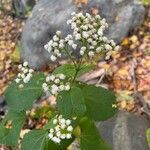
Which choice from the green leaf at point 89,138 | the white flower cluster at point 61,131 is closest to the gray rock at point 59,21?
the green leaf at point 89,138

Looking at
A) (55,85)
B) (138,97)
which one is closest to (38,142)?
(55,85)

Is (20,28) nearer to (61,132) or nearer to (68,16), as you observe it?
(68,16)

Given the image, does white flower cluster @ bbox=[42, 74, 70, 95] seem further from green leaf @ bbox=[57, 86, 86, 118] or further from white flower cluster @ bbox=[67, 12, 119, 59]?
white flower cluster @ bbox=[67, 12, 119, 59]

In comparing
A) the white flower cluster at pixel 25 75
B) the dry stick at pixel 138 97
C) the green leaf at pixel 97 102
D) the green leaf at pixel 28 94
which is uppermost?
the white flower cluster at pixel 25 75

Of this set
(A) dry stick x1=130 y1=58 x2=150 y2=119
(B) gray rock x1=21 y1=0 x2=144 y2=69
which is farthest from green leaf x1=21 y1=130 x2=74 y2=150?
(B) gray rock x1=21 y1=0 x2=144 y2=69

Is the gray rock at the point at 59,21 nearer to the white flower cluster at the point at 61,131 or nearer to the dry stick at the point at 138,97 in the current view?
the dry stick at the point at 138,97

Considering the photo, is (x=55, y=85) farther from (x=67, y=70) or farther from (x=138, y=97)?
(x=138, y=97)

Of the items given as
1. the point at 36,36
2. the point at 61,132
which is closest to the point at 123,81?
the point at 36,36

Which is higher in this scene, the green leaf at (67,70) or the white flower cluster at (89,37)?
the white flower cluster at (89,37)
